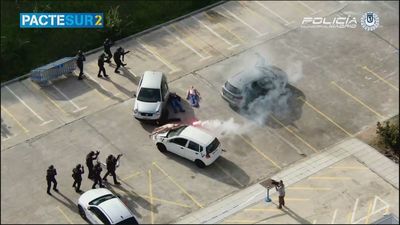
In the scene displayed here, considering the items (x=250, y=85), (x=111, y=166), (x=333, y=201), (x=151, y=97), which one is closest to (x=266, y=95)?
(x=250, y=85)

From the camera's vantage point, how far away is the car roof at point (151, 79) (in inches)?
1342

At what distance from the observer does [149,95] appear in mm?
33844

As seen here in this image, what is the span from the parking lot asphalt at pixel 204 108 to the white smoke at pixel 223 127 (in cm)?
9

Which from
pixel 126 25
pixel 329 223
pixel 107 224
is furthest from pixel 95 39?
pixel 329 223

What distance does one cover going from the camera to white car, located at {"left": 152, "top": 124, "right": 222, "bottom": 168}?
30.9 meters

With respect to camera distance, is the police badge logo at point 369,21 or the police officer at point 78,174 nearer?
the police officer at point 78,174

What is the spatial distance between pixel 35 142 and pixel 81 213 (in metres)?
5.67

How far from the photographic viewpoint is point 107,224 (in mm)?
27234

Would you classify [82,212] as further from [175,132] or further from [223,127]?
[223,127]

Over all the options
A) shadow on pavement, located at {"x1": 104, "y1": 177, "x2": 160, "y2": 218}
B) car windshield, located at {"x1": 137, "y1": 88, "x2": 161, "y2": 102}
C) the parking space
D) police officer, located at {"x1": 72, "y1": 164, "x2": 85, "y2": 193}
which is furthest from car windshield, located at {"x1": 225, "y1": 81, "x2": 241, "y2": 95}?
police officer, located at {"x1": 72, "y1": 164, "x2": 85, "y2": 193}

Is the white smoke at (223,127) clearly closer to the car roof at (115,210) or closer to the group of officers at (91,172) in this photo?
the group of officers at (91,172)

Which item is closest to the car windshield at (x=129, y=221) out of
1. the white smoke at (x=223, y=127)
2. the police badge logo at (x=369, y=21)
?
the white smoke at (x=223, y=127)

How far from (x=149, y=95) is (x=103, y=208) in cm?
789

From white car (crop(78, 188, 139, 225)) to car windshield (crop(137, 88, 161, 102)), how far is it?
6.26 metres
